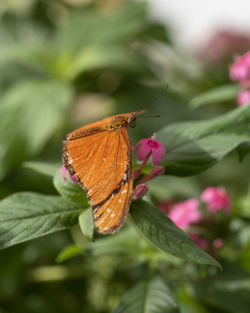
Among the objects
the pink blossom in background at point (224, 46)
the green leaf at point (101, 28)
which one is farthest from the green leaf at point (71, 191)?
the pink blossom in background at point (224, 46)

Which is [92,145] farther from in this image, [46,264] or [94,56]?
[94,56]

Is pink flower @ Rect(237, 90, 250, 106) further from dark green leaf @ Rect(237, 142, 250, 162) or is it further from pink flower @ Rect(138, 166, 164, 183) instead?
pink flower @ Rect(138, 166, 164, 183)

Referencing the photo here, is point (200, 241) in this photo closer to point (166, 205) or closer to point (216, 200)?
point (216, 200)

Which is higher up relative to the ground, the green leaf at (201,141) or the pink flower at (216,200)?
the green leaf at (201,141)

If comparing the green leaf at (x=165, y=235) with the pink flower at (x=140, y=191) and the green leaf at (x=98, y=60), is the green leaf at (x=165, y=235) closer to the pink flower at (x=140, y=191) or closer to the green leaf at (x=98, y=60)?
the pink flower at (x=140, y=191)

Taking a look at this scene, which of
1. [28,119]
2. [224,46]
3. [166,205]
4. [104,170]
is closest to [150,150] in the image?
[104,170]

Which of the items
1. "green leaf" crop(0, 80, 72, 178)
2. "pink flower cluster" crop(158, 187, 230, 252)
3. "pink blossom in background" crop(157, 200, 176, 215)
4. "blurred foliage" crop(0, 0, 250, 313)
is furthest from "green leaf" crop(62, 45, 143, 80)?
"pink flower cluster" crop(158, 187, 230, 252)
